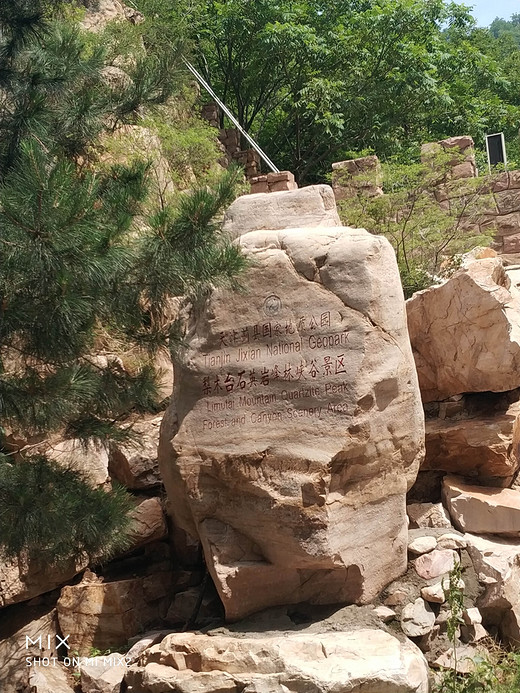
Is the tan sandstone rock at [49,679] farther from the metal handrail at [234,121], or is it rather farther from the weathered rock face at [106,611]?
the metal handrail at [234,121]

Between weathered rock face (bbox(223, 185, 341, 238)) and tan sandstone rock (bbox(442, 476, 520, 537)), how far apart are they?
1.97 meters

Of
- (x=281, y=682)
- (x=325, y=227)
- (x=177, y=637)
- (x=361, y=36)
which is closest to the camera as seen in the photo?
(x=281, y=682)

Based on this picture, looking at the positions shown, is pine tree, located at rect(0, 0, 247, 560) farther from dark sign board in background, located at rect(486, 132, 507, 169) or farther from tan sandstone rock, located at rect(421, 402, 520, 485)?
dark sign board in background, located at rect(486, 132, 507, 169)

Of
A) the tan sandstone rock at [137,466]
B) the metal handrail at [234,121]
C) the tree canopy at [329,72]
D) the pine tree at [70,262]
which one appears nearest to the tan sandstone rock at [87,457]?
the tan sandstone rock at [137,466]

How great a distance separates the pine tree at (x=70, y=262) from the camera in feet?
11.0

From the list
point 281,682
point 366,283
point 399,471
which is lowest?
point 281,682

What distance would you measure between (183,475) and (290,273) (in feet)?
4.37

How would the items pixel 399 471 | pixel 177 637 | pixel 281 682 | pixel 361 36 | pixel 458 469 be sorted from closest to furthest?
pixel 281 682 → pixel 177 637 → pixel 399 471 → pixel 458 469 → pixel 361 36

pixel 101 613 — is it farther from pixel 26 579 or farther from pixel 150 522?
pixel 150 522

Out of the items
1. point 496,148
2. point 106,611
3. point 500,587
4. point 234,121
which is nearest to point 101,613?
point 106,611

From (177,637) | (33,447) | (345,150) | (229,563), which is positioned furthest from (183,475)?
(345,150)

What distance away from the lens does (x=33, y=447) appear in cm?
600

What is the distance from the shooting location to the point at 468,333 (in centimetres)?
588

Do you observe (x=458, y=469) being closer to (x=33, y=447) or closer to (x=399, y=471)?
(x=399, y=471)
